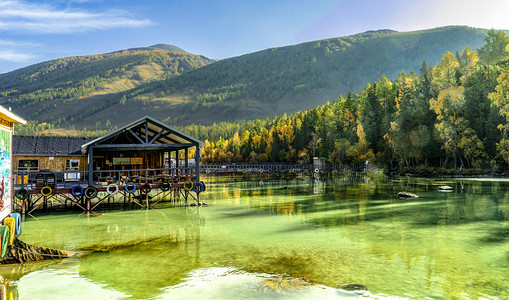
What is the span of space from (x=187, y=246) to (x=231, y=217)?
8.10 meters

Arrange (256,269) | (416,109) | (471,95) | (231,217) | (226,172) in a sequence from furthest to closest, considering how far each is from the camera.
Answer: (226,172)
(416,109)
(471,95)
(231,217)
(256,269)

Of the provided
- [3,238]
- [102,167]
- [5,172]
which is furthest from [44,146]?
[3,238]

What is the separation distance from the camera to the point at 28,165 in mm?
28938

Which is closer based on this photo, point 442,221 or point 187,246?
point 187,246

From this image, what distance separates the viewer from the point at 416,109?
250ft

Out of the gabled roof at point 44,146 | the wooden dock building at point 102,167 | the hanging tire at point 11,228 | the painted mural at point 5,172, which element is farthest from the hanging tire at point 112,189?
the hanging tire at point 11,228

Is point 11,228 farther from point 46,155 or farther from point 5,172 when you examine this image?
point 46,155

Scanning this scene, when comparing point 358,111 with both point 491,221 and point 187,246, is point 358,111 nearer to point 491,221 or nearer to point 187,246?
point 491,221

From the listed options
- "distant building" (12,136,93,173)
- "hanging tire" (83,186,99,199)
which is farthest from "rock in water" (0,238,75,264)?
"distant building" (12,136,93,173)

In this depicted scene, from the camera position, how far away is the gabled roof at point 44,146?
94.8ft

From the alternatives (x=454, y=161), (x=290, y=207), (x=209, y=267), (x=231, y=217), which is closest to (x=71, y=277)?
(x=209, y=267)

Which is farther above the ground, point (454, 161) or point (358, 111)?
point (358, 111)

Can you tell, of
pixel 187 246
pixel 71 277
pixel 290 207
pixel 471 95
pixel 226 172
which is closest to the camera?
pixel 71 277

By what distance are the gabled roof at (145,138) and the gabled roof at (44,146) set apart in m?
2.82
